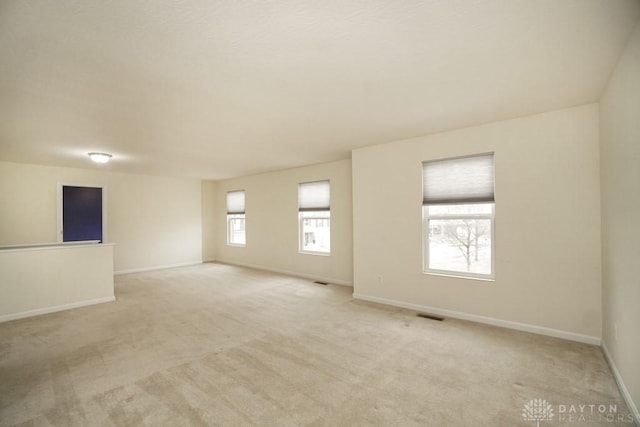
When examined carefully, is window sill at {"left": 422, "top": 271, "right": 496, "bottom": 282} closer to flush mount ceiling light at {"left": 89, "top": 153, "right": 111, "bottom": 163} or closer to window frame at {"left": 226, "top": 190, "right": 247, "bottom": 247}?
window frame at {"left": 226, "top": 190, "right": 247, "bottom": 247}

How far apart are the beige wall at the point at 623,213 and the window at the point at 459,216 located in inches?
44.1

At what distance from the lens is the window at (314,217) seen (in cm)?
622

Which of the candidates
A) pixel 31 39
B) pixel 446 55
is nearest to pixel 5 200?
pixel 31 39

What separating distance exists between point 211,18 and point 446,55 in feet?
5.27

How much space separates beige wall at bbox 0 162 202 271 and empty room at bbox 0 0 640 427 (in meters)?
0.08

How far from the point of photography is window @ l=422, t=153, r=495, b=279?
377 centimetres

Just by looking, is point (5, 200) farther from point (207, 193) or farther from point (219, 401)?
point (219, 401)

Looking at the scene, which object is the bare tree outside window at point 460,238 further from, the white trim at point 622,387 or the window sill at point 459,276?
the white trim at point 622,387

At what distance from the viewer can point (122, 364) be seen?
2746 millimetres

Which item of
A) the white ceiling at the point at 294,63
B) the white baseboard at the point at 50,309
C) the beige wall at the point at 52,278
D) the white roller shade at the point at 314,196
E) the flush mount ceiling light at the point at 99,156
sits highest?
the white ceiling at the point at 294,63

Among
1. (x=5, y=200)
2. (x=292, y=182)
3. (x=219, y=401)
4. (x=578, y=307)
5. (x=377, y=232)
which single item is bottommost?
(x=219, y=401)
